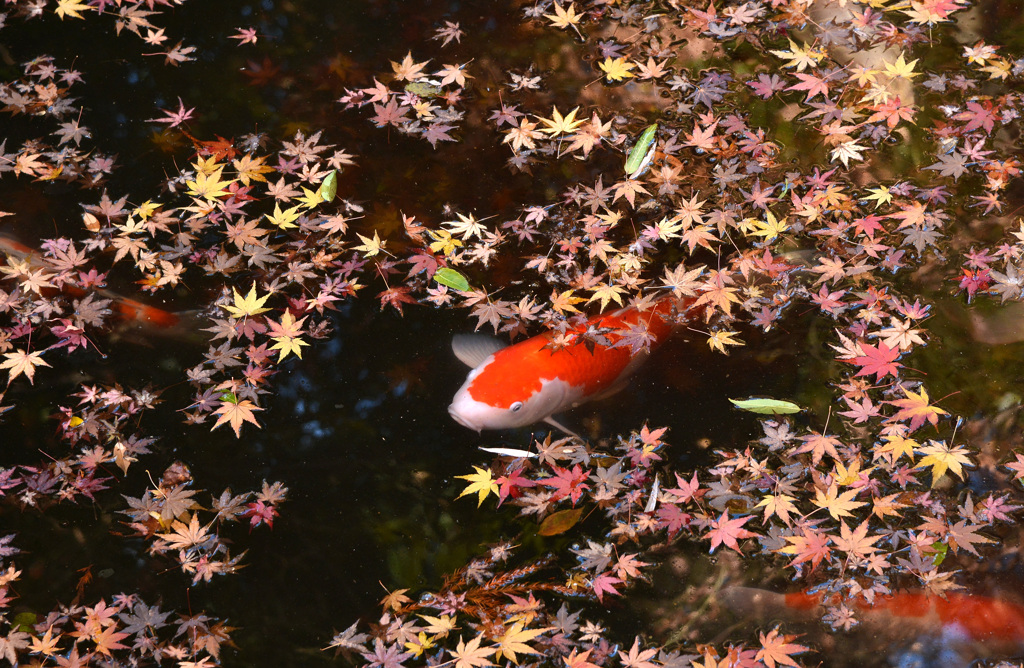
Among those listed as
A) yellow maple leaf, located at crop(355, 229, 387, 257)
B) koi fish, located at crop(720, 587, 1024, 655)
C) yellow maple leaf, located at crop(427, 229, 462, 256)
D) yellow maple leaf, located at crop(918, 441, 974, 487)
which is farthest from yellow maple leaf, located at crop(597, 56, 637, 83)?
koi fish, located at crop(720, 587, 1024, 655)

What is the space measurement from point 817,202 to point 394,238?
8.38 feet

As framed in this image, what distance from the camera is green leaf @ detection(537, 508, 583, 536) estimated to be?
119 inches

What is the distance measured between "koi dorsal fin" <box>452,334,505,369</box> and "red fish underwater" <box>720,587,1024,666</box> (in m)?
1.63

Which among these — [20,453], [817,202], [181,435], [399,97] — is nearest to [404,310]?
[181,435]

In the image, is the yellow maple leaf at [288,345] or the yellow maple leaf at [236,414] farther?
the yellow maple leaf at [288,345]

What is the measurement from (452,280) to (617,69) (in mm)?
2064

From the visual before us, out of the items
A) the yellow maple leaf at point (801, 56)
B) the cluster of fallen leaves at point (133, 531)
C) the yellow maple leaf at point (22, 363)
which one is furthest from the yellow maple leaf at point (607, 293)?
the yellow maple leaf at point (22, 363)

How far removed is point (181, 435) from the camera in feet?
10.7

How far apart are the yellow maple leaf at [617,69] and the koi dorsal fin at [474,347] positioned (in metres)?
2.22

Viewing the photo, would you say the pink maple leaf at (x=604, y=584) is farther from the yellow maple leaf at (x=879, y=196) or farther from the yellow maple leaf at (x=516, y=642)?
the yellow maple leaf at (x=879, y=196)

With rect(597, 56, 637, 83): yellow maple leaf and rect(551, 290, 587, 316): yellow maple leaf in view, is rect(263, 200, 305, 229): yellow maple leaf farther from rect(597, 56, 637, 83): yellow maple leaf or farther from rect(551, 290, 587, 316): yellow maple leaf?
rect(597, 56, 637, 83): yellow maple leaf

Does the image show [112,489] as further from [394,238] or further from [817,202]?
[817,202]

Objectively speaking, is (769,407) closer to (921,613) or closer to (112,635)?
(921,613)

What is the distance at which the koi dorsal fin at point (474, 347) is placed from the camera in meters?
3.35
